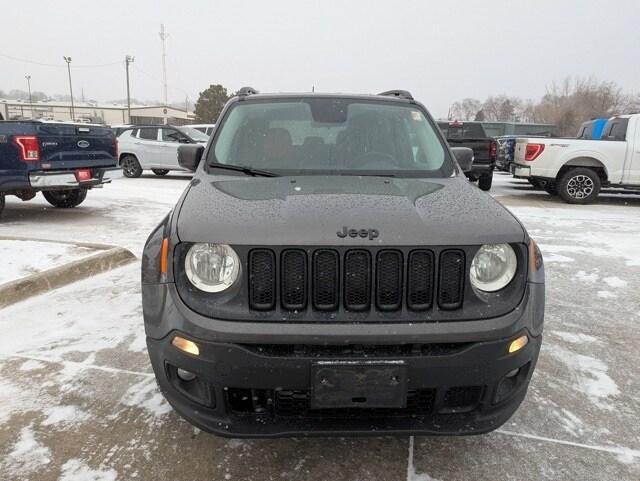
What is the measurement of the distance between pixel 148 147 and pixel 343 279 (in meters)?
13.9

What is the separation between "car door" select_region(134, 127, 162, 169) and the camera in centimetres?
1442

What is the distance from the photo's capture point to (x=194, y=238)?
77.7 inches

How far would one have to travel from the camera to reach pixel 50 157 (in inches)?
274

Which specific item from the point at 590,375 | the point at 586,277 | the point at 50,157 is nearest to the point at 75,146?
the point at 50,157

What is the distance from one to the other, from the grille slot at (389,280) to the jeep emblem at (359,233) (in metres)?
0.08

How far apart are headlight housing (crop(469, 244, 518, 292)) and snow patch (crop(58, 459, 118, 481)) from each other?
1.79 meters

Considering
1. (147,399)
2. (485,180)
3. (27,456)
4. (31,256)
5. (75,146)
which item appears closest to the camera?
(27,456)

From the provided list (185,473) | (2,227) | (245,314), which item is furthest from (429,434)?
(2,227)

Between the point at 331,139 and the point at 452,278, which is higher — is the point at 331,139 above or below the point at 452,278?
above

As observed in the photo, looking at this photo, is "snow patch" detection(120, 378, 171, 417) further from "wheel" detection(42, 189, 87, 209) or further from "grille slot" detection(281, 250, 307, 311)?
"wheel" detection(42, 189, 87, 209)

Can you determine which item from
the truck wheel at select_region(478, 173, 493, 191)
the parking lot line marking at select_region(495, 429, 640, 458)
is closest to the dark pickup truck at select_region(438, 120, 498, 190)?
the truck wheel at select_region(478, 173, 493, 191)

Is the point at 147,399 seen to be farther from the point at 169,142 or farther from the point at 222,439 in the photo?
the point at 169,142

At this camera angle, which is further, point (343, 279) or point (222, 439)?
point (222, 439)

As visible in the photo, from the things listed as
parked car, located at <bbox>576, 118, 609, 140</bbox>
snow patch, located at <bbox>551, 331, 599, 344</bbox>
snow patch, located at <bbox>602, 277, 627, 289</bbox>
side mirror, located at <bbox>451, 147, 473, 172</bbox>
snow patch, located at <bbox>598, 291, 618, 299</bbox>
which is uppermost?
parked car, located at <bbox>576, 118, 609, 140</bbox>
